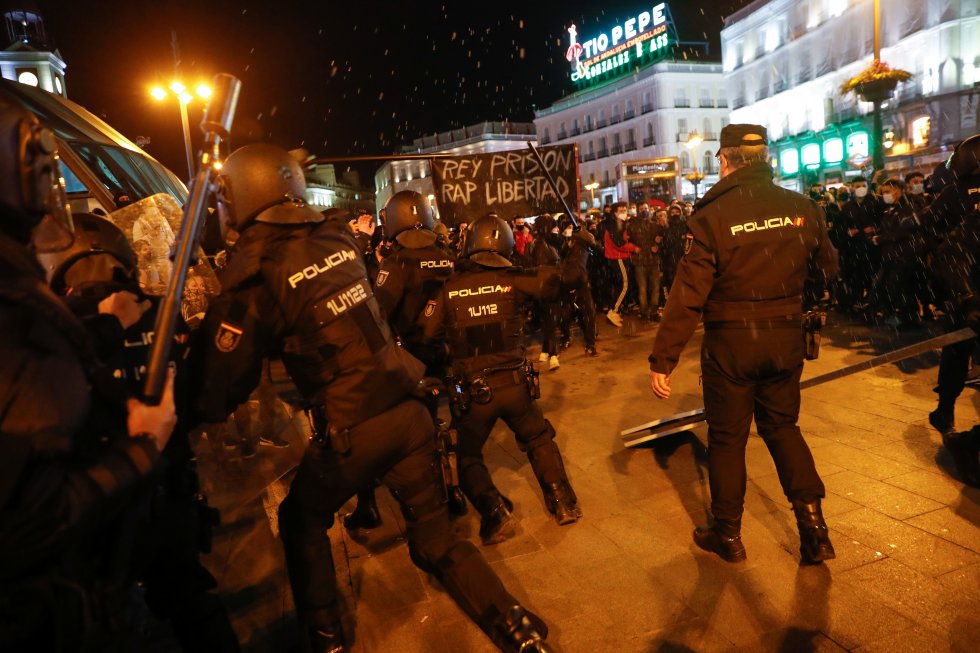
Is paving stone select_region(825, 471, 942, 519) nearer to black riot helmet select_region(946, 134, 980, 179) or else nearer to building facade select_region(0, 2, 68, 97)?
black riot helmet select_region(946, 134, 980, 179)

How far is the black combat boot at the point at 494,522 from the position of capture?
4.00 metres

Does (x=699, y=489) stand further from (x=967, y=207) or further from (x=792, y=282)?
(x=967, y=207)

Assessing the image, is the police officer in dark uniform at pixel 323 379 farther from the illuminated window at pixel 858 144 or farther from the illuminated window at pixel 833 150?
the illuminated window at pixel 833 150

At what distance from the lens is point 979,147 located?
4.37 metres

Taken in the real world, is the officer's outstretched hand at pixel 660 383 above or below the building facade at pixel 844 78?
below

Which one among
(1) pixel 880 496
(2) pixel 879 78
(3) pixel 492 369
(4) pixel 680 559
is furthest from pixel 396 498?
(2) pixel 879 78

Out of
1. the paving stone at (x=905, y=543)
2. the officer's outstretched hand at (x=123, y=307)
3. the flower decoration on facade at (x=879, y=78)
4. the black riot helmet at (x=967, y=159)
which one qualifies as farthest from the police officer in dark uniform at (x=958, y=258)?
the flower decoration on facade at (x=879, y=78)

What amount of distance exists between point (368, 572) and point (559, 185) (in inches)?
190

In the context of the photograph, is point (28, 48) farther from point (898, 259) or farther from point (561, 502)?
point (561, 502)

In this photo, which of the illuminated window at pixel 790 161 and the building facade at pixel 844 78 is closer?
the building facade at pixel 844 78

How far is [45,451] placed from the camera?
1.46 metres

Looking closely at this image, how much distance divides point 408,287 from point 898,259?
783 centimetres

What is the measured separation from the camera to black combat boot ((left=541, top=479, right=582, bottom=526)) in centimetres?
412

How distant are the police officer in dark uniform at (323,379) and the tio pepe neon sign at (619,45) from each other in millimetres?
67098
